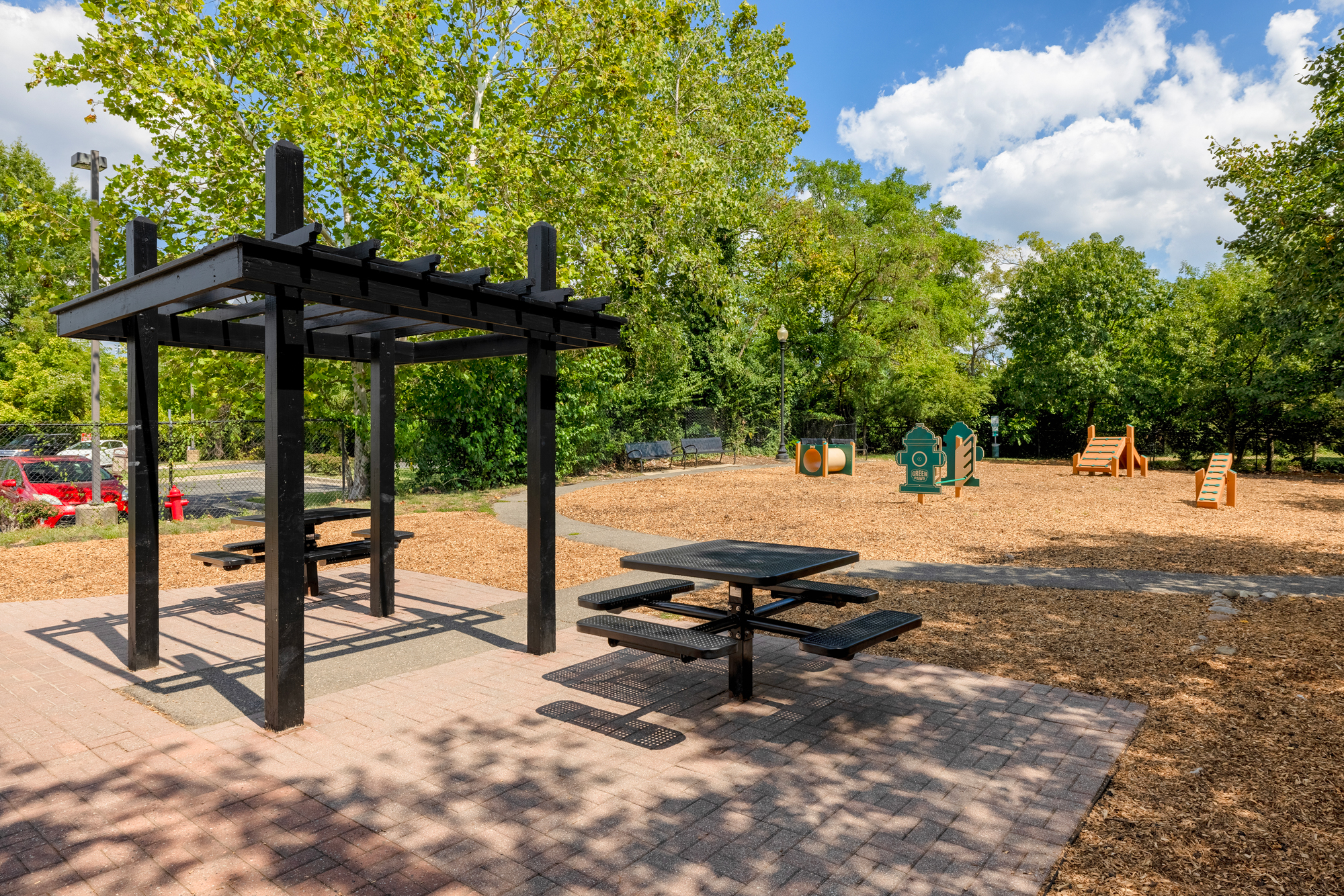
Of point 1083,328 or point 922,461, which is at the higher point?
point 1083,328

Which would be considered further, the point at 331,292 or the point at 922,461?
the point at 922,461

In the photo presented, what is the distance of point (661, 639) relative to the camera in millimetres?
4273

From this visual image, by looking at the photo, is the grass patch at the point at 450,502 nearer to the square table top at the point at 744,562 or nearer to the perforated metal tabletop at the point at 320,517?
the perforated metal tabletop at the point at 320,517

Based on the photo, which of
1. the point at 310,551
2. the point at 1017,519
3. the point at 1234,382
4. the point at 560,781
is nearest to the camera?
the point at 560,781

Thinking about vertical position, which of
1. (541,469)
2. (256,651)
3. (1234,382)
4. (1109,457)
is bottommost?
(256,651)

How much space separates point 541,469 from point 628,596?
115cm

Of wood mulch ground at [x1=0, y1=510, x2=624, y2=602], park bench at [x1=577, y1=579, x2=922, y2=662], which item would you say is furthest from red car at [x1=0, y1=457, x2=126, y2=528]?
park bench at [x1=577, y1=579, x2=922, y2=662]

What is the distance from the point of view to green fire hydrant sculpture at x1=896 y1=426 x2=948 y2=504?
15.1 m

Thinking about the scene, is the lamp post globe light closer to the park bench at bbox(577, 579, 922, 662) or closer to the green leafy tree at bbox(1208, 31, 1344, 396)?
the park bench at bbox(577, 579, 922, 662)

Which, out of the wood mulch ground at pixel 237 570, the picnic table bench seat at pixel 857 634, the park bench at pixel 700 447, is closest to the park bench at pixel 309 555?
the wood mulch ground at pixel 237 570

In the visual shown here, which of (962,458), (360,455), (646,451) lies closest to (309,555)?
(360,455)

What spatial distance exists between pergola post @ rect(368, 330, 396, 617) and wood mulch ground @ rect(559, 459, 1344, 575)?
554cm

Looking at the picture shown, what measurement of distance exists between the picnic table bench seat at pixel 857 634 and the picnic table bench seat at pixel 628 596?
1.07m

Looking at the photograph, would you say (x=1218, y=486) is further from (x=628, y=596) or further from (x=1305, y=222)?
(x=628, y=596)
